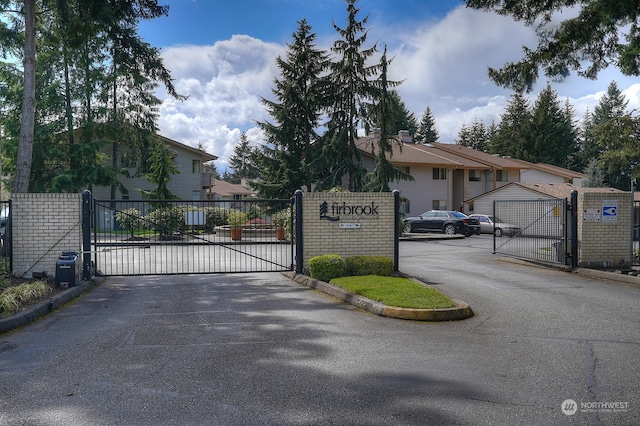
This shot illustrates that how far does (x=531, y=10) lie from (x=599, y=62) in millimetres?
2780

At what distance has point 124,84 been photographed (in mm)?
38875

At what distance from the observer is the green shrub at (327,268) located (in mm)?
11008

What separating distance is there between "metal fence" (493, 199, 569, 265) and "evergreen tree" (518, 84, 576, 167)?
53958 millimetres

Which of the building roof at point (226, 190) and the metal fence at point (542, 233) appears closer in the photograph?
the metal fence at point (542, 233)

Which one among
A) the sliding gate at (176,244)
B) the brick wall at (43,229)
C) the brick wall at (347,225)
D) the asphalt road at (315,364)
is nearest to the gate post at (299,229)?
the brick wall at (347,225)

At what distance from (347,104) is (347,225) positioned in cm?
2228

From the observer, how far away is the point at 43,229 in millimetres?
10852

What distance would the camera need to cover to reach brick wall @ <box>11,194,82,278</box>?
35.4 feet

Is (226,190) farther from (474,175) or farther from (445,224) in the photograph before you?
(445,224)

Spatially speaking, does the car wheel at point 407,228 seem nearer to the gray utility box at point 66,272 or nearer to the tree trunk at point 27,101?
the tree trunk at point 27,101

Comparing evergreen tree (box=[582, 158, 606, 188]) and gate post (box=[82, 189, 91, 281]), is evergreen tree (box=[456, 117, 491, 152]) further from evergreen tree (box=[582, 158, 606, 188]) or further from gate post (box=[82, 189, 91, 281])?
gate post (box=[82, 189, 91, 281])

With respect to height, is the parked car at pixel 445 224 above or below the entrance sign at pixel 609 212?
below

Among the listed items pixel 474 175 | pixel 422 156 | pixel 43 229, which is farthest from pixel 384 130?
pixel 43 229

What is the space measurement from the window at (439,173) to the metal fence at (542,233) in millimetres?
24764
